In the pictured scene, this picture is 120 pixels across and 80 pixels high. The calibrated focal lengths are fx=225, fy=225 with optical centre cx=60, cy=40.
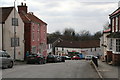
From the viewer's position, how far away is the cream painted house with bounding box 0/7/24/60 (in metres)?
32.4

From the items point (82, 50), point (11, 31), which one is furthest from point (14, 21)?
point (82, 50)

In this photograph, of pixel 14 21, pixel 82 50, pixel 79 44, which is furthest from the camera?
pixel 79 44

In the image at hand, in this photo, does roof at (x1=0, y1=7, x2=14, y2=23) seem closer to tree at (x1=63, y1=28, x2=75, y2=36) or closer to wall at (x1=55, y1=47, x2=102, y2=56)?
wall at (x1=55, y1=47, x2=102, y2=56)

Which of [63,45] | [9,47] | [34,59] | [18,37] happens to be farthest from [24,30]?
[63,45]

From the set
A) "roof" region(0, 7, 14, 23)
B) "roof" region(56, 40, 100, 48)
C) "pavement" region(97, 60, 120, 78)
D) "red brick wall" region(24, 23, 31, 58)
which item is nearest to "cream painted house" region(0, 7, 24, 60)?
"roof" region(0, 7, 14, 23)

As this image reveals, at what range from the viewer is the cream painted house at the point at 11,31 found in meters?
32.4

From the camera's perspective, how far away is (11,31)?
1319 inches

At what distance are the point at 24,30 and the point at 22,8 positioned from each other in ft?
18.5

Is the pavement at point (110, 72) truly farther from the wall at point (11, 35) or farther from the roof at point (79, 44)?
the roof at point (79, 44)

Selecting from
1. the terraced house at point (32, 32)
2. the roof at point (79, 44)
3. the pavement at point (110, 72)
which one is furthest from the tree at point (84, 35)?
the pavement at point (110, 72)

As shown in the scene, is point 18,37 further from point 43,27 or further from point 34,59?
point 43,27

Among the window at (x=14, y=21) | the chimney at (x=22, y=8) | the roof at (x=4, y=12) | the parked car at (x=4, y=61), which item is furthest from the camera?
the chimney at (x=22, y=8)

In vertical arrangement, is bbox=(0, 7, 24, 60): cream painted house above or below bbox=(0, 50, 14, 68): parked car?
above

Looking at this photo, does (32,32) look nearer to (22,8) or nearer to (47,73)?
(22,8)
